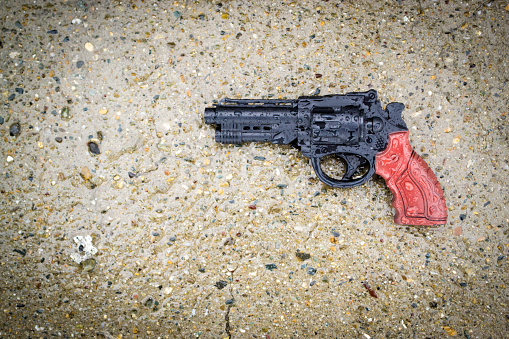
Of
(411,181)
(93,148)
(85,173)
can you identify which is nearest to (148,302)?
(85,173)

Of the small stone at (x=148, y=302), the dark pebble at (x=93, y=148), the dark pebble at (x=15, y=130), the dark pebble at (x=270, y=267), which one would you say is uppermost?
the dark pebble at (x=15, y=130)

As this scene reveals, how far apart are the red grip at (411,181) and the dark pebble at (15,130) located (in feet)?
7.38

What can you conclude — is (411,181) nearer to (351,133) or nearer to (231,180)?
(351,133)

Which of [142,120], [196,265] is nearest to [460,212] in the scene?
[196,265]

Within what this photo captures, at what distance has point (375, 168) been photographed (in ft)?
5.54

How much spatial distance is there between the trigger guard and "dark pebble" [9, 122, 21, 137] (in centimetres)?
188

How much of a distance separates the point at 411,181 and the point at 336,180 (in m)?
0.42

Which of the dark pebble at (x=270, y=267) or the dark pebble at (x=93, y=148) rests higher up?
the dark pebble at (x=93, y=148)

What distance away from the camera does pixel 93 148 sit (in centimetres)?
186

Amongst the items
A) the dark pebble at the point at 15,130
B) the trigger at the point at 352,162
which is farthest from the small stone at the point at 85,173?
the trigger at the point at 352,162

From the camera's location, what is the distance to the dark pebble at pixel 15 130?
6.05ft

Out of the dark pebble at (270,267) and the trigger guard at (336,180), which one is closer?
the trigger guard at (336,180)

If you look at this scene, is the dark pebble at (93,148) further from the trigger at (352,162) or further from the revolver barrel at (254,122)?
the trigger at (352,162)

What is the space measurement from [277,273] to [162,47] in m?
1.65
